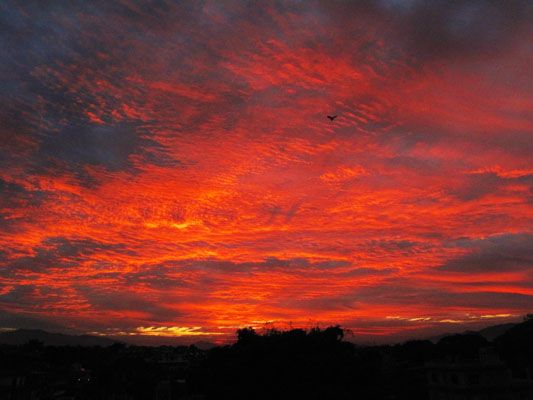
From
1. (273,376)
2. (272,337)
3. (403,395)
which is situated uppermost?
(272,337)

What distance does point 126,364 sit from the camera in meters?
78.4

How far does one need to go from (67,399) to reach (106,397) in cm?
1724

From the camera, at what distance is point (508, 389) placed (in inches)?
2057

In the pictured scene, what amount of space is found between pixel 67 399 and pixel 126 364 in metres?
24.6

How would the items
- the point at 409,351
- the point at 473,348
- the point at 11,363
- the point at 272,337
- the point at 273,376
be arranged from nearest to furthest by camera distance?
Result: the point at 273,376 → the point at 272,337 → the point at 11,363 → the point at 473,348 → the point at 409,351

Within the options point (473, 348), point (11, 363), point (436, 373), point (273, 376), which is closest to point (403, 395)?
point (436, 373)

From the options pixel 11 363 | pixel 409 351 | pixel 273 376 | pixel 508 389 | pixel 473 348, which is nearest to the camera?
pixel 508 389

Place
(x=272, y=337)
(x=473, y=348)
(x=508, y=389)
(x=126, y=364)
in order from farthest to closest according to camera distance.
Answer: (x=473, y=348) → (x=126, y=364) → (x=272, y=337) → (x=508, y=389)

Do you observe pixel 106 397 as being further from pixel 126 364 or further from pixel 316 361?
pixel 316 361

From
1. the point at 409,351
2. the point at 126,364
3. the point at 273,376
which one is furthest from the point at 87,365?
the point at 409,351

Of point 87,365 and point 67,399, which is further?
point 87,365

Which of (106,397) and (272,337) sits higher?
(272,337)

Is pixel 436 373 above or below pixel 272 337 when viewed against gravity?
below

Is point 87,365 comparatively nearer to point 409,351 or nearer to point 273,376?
point 273,376
